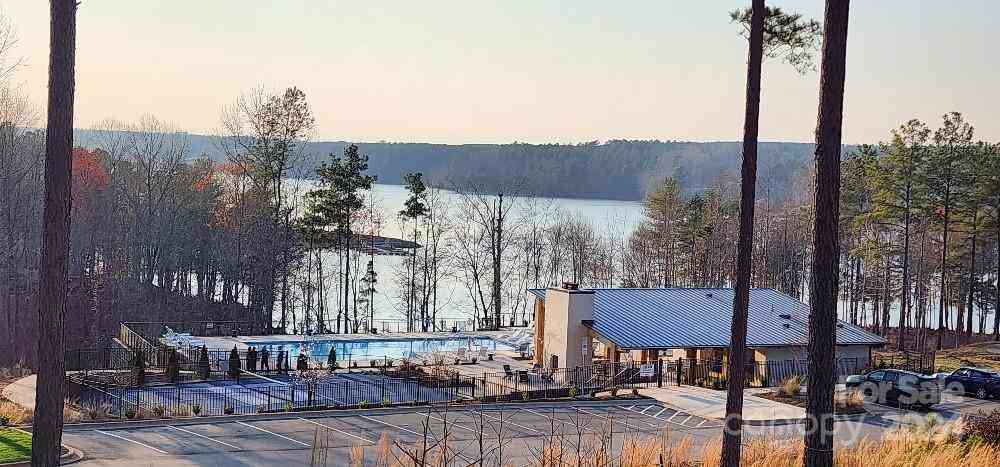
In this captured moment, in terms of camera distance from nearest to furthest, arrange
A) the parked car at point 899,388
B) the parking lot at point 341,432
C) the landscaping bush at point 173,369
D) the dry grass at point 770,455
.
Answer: the dry grass at point 770,455
the parking lot at point 341,432
the parked car at point 899,388
the landscaping bush at point 173,369

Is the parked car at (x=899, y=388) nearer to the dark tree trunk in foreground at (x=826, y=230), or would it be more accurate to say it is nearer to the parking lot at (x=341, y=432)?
the parking lot at (x=341, y=432)

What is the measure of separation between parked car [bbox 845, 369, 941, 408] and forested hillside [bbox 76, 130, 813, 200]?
263 feet

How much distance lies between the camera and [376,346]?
40.6 m

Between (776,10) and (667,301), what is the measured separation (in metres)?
22.6

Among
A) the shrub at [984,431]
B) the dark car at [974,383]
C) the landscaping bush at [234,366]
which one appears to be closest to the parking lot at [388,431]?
the shrub at [984,431]

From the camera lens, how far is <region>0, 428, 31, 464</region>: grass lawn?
15.7 meters

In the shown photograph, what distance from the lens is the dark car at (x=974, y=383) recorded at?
28625mm

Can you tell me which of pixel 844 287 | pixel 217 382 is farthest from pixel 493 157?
pixel 217 382

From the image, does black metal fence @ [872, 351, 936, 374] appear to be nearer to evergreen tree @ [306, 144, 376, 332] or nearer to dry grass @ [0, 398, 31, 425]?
dry grass @ [0, 398, 31, 425]

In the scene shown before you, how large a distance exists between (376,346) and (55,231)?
30060 mm

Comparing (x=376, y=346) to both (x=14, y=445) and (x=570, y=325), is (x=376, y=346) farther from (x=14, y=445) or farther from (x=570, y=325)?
(x=14, y=445)

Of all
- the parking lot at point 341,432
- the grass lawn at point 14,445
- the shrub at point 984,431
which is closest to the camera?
the shrub at point 984,431

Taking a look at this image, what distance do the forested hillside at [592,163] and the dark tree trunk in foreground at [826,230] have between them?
95.2 meters

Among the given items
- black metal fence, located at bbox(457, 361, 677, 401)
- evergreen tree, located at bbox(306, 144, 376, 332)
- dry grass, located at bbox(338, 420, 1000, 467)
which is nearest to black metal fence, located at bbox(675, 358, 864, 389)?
black metal fence, located at bbox(457, 361, 677, 401)
